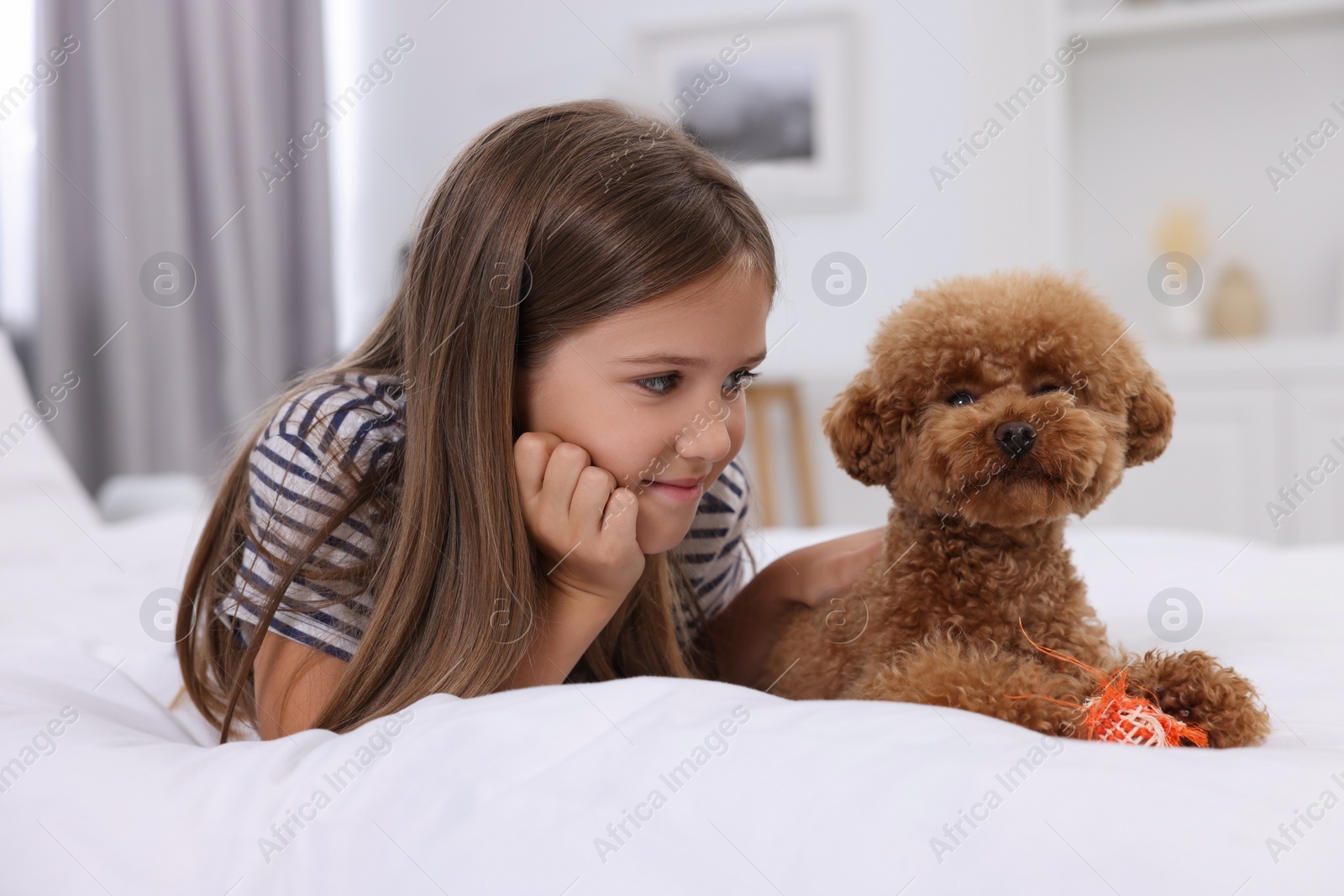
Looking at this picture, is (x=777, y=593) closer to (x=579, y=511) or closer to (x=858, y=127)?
(x=579, y=511)

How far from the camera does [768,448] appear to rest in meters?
3.62

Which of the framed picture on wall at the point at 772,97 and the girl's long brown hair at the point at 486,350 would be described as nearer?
the girl's long brown hair at the point at 486,350

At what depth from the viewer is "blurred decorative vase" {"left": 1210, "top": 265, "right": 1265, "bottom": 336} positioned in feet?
10.9

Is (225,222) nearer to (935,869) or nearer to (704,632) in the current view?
(704,632)

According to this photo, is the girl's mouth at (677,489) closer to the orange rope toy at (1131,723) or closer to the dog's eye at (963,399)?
the dog's eye at (963,399)

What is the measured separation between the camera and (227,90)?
3359 millimetres

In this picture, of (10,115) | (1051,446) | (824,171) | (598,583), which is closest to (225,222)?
(10,115)

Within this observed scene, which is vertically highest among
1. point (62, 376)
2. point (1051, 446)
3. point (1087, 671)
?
point (1051, 446)

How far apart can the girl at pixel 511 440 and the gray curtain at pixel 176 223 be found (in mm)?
2044

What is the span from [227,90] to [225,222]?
0.43 m

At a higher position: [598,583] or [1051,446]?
[1051,446]

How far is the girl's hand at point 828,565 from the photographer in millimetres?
1051

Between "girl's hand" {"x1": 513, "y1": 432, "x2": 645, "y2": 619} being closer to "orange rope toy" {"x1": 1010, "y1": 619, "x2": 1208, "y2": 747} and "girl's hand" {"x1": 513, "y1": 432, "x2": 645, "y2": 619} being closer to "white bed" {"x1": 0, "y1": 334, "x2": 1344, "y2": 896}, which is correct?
"white bed" {"x1": 0, "y1": 334, "x2": 1344, "y2": 896}

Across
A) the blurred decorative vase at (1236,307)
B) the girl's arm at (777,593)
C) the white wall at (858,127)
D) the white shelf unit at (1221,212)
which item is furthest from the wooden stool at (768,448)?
the girl's arm at (777,593)
